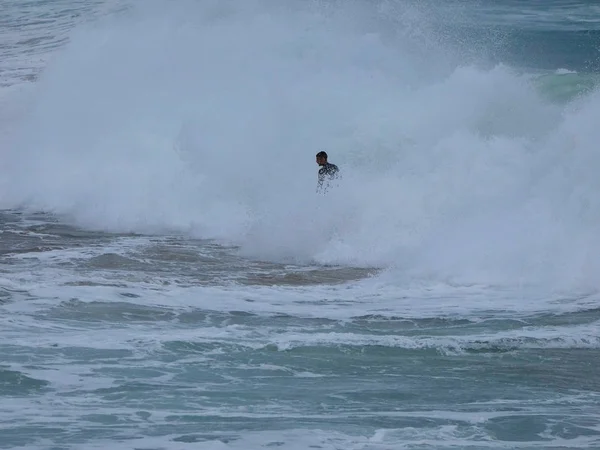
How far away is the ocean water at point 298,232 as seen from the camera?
8.45 metres

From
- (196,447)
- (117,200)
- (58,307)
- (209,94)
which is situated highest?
(209,94)

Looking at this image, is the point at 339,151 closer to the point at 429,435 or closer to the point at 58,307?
the point at 58,307

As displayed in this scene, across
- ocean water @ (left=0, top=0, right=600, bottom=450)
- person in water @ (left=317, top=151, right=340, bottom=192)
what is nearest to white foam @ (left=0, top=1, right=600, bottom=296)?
ocean water @ (left=0, top=0, right=600, bottom=450)

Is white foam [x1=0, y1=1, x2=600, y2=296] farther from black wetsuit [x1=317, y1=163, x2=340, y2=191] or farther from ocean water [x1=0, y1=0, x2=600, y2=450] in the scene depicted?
black wetsuit [x1=317, y1=163, x2=340, y2=191]

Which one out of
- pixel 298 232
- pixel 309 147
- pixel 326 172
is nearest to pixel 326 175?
pixel 326 172

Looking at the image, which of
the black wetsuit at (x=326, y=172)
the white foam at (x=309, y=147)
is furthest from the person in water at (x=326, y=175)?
the white foam at (x=309, y=147)

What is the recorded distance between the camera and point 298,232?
15.4 meters

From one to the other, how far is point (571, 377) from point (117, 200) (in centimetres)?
1123

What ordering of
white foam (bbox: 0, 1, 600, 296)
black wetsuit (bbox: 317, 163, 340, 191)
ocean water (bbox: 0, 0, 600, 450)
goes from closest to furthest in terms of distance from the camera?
ocean water (bbox: 0, 0, 600, 450) < white foam (bbox: 0, 1, 600, 296) < black wetsuit (bbox: 317, 163, 340, 191)

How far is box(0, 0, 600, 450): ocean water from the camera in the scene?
8445 millimetres

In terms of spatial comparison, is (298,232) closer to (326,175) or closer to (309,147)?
(326,175)

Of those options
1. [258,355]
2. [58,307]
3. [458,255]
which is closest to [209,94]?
[458,255]

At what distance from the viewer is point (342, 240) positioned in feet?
49.7

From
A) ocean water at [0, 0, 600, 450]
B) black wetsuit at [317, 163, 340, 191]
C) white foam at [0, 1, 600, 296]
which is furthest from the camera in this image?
black wetsuit at [317, 163, 340, 191]
